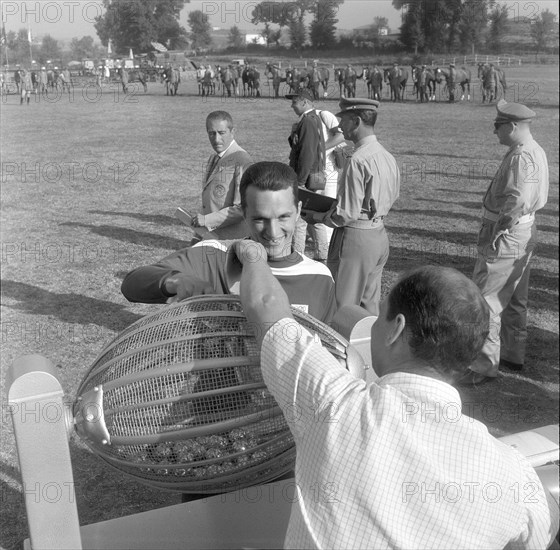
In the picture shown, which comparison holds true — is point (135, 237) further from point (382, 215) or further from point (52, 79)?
point (52, 79)

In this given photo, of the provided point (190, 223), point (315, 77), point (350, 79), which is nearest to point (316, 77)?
point (315, 77)

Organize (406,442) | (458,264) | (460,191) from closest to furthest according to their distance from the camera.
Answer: (406,442)
(458,264)
(460,191)

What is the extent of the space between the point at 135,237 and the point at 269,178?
701 cm

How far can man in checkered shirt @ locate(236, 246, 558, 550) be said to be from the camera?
128 centimetres

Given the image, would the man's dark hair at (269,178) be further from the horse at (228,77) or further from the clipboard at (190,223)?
the horse at (228,77)

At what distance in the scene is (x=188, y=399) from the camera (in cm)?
159

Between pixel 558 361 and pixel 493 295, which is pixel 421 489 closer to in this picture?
pixel 493 295

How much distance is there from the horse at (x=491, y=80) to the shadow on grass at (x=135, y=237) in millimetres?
19886

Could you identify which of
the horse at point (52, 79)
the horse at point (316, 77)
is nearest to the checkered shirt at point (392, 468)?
the horse at point (316, 77)

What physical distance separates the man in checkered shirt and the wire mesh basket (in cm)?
17

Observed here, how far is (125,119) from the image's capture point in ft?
78.6

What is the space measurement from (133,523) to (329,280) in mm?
1023

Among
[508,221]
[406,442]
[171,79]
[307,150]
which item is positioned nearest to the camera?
[406,442]

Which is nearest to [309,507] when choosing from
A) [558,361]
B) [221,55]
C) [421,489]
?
[421,489]
